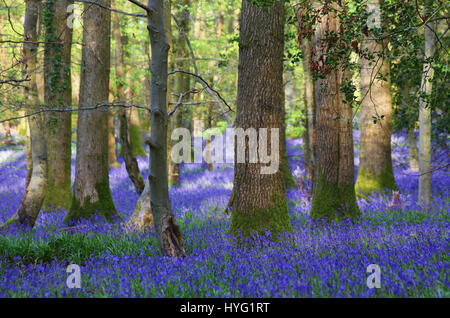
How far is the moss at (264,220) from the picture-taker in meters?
5.36

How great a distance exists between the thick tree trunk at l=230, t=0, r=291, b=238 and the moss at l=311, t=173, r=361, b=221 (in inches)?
78.4

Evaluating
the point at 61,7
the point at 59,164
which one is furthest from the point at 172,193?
the point at 61,7

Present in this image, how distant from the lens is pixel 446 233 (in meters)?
5.02

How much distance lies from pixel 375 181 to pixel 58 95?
8.68m

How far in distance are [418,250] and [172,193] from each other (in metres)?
8.76

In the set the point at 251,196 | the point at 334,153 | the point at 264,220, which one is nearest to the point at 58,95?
the point at 251,196

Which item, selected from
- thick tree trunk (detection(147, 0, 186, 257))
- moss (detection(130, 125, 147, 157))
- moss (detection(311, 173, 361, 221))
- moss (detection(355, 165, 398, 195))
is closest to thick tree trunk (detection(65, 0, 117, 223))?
thick tree trunk (detection(147, 0, 186, 257))

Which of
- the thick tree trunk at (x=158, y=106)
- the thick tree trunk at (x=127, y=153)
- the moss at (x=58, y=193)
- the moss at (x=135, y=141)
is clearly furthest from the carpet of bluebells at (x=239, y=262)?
the moss at (x=135, y=141)

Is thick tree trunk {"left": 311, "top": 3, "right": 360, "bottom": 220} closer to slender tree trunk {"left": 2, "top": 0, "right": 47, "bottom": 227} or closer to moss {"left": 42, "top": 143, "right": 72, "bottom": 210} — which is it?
slender tree trunk {"left": 2, "top": 0, "right": 47, "bottom": 227}

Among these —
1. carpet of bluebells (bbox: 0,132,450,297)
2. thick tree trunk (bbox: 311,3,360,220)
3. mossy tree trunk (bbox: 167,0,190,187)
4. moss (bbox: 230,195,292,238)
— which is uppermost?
mossy tree trunk (bbox: 167,0,190,187)

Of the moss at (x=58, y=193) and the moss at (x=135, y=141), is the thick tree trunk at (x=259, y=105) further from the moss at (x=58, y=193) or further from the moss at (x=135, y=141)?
the moss at (x=135, y=141)

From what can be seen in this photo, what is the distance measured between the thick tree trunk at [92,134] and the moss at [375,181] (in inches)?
262

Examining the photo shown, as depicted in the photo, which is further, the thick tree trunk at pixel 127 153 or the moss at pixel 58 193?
A: the thick tree trunk at pixel 127 153

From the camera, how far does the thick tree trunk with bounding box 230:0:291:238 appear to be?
17.1 ft
